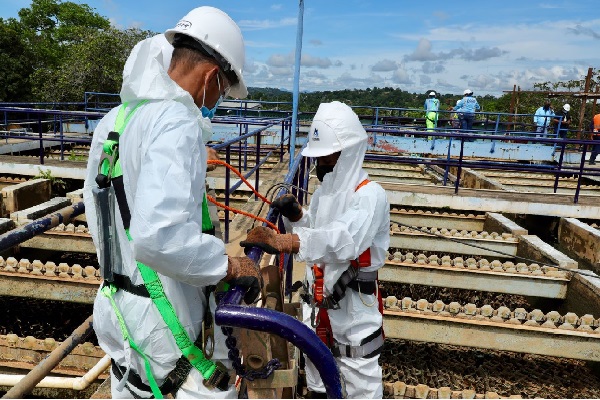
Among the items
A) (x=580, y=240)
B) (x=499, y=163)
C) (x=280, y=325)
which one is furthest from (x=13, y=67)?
(x=280, y=325)

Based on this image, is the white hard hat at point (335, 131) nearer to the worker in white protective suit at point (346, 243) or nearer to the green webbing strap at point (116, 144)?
the worker in white protective suit at point (346, 243)

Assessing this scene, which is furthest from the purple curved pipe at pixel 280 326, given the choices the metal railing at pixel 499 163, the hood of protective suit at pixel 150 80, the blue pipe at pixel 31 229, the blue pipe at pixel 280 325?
the metal railing at pixel 499 163

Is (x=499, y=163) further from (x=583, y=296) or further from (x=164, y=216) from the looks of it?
(x=164, y=216)

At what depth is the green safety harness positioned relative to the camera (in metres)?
1.42

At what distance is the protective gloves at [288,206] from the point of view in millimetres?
2799

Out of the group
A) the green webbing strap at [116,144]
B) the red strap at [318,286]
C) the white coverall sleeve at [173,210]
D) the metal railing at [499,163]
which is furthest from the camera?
the metal railing at [499,163]

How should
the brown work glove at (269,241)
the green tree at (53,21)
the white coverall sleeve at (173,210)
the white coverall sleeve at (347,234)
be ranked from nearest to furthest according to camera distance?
the white coverall sleeve at (173,210), the brown work glove at (269,241), the white coverall sleeve at (347,234), the green tree at (53,21)

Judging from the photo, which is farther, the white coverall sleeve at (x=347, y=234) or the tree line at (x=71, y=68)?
the tree line at (x=71, y=68)

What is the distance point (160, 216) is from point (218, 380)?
70cm

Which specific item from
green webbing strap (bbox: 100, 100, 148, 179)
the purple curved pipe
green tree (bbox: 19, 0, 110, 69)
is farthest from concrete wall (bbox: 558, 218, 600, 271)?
green tree (bbox: 19, 0, 110, 69)

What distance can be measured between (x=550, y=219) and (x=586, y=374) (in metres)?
3.90

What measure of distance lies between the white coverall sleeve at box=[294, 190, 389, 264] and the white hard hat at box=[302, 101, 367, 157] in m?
0.33

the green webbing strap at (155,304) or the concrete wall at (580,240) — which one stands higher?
the green webbing strap at (155,304)

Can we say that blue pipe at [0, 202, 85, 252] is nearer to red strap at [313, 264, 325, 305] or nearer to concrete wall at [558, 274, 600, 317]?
red strap at [313, 264, 325, 305]
